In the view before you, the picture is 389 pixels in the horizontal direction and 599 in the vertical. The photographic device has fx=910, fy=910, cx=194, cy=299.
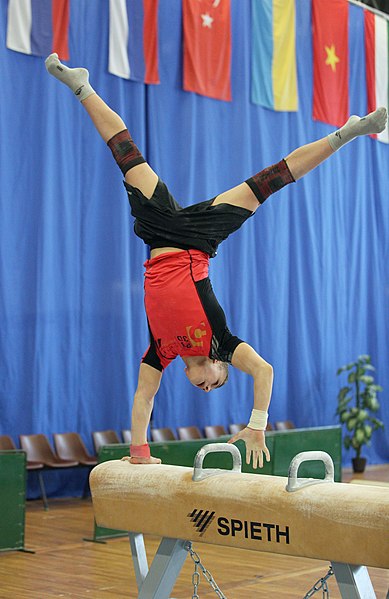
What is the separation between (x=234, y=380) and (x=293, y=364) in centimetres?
134

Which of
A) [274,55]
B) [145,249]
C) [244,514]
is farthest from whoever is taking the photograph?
[274,55]

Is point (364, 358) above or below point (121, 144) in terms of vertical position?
below

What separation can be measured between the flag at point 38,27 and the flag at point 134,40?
2.26 ft

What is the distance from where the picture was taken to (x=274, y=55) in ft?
41.9

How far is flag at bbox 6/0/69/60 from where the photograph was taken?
9.86 metres

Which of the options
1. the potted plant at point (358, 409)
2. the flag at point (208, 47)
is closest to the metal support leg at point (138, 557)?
the flag at point (208, 47)

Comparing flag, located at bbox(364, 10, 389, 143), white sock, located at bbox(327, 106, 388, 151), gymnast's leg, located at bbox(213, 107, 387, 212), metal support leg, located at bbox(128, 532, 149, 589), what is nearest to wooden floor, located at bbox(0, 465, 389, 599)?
metal support leg, located at bbox(128, 532, 149, 589)

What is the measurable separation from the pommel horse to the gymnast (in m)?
0.23

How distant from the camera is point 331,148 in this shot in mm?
4230

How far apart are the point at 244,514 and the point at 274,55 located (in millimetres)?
9788

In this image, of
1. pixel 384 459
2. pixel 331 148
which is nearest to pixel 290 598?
pixel 331 148

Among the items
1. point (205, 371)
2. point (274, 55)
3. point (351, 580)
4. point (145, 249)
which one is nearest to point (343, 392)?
point (145, 249)

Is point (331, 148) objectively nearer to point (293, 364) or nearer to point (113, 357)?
point (113, 357)

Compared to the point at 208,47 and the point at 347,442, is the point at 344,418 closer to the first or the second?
the point at 347,442
